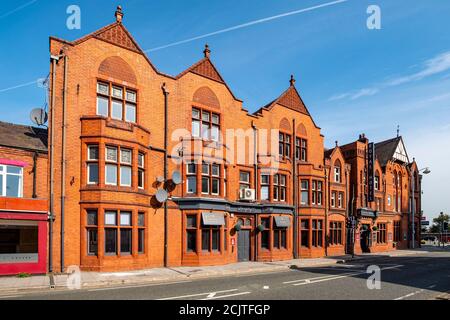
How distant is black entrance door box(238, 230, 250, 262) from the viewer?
86.3 feet

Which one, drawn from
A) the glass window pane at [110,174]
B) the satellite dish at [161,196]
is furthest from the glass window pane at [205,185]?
the glass window pane at [110,174]

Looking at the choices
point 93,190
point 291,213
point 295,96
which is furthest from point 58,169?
point 295,96

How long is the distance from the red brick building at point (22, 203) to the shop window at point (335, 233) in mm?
23576

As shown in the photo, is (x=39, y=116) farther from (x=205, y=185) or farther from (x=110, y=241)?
(x=205, y=185)

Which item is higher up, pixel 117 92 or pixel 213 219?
pixel 117 92

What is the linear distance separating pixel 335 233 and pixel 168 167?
59.9 ft

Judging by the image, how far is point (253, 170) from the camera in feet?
90.0

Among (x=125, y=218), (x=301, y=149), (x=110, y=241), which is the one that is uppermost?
(x=301, y=149)

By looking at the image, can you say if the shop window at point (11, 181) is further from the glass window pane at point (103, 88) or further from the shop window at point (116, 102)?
the glass window pane at point (103, 88)

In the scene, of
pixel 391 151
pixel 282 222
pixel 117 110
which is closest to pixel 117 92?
pixel 117 110

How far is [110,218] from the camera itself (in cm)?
1970

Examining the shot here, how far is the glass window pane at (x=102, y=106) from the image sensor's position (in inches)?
807
